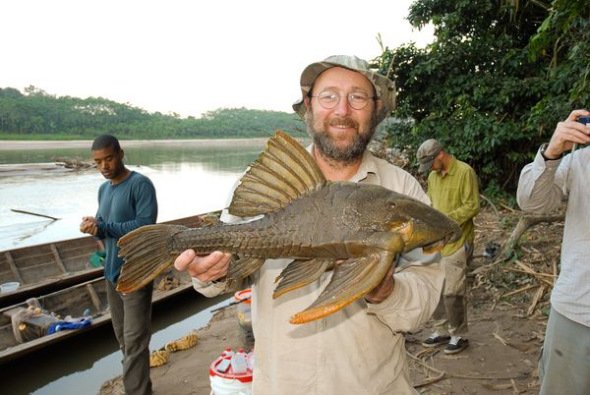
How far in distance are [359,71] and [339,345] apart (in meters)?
1.21

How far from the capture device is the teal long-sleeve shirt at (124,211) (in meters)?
3.94

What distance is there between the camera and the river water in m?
6.42

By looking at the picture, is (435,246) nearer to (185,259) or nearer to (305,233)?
(305,233)

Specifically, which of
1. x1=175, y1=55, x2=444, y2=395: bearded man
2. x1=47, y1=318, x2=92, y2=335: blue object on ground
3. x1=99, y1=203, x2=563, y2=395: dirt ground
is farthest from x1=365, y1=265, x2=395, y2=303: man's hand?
x1=47, y1=318, x2=92, y2=335: blue object on ground

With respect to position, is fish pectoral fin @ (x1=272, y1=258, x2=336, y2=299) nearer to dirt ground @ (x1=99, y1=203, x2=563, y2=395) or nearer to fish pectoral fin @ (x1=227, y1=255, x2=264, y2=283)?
fish pectoral fin @ (x1=227, y1=255, x2=264, y2=283)

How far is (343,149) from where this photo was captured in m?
1.94

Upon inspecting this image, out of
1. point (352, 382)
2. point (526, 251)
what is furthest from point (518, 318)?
point (352, 382)

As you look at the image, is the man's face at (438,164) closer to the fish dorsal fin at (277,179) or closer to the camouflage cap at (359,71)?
the camouflage cap at (359,71)

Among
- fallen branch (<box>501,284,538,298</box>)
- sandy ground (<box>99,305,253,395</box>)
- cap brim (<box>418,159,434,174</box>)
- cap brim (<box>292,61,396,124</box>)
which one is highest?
cap brim (<box>292,61,396,124</box>)

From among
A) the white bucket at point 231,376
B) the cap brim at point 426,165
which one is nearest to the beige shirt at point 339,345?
the white bucket at point 231,376

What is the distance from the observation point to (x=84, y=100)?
75062 millimetres

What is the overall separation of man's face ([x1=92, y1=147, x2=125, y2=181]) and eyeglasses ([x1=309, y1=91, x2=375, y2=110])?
269 centimetres

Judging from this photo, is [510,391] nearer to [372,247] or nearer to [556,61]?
[372,247]

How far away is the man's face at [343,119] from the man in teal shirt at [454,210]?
2.96 m
